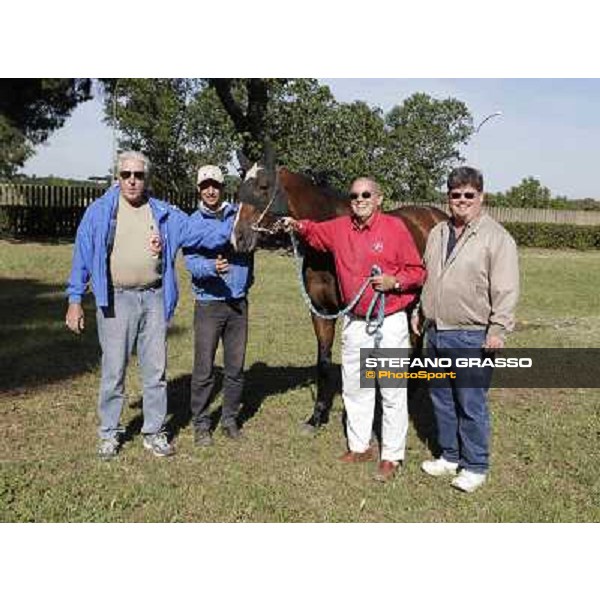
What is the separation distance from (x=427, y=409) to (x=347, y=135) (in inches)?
1105

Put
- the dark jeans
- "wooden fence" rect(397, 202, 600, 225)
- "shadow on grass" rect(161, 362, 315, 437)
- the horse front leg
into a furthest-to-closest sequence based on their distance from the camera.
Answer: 1. "wooden fence" rect(397, 202, 600, 225)
2. "shadow on grass" rect(161, 362, 315, 437)
3. the horse front leg
4. the dark jeans

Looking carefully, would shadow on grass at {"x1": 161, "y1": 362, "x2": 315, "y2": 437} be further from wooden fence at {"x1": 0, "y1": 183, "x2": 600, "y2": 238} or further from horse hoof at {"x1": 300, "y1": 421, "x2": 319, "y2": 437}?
wooden fence at {"x1": 0, "y1": 183, "x2": 600, "y2": 238}

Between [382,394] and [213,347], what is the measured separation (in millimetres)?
1425

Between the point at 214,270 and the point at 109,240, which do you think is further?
the point at 214,270

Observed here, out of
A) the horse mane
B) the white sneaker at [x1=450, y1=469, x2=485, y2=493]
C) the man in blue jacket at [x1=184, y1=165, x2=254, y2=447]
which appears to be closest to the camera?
the white sneaker at [x1=450, y1=469, x2=485, y2=493]

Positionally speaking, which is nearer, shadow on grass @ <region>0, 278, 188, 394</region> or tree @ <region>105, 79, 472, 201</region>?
shadow on grass @ <region>0, 278, 188, 394</region>

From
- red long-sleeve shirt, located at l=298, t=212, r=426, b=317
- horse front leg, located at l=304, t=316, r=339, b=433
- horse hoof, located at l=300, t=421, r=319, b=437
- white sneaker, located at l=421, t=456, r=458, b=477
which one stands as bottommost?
horse hoof, located at l=300, t=421, r=319, b=437

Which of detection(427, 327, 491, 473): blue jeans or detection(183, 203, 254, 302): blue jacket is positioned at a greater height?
detection(183, 203, 254, 302): blue jacket

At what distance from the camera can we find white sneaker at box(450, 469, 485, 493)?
4.79 m

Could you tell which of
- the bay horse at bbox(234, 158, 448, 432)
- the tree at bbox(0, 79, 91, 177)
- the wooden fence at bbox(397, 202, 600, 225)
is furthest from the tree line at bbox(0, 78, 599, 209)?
the bay horse at bbox(234, 158, 448, 432)

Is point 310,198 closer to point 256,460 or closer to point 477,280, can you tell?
point 477,280

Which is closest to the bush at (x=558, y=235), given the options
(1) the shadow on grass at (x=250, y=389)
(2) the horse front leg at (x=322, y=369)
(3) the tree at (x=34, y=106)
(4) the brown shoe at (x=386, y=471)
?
(3) the tree at (x=34, y=106)

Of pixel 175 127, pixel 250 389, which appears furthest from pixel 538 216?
pixel 250 389

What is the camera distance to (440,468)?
5094mm
